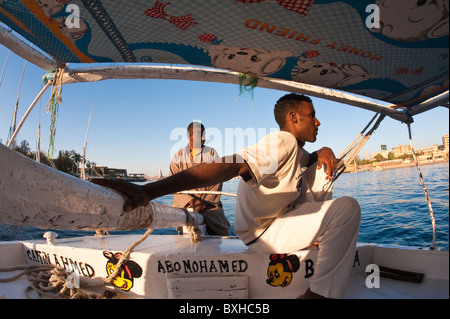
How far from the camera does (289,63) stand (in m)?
2.27

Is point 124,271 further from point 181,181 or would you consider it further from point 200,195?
point 200,195

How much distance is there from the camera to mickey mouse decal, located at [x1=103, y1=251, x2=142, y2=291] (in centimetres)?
166

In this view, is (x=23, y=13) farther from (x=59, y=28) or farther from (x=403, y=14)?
(x=403, y=14)

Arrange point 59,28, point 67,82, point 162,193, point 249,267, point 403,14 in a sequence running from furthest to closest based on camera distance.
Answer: point 67,82 → point 59,28 → point 249,267 → point 403,14 → point 162,193

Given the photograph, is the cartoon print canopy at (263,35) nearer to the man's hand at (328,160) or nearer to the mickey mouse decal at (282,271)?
the man's hand at (328,160)

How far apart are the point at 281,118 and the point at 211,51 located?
3.13ft

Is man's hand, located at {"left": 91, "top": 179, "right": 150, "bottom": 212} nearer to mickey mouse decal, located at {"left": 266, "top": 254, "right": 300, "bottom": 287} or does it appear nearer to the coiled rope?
the coiled rope

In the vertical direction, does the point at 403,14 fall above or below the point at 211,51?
below

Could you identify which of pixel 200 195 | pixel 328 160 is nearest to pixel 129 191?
pixel 328 160

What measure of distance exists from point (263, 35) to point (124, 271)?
196 cm

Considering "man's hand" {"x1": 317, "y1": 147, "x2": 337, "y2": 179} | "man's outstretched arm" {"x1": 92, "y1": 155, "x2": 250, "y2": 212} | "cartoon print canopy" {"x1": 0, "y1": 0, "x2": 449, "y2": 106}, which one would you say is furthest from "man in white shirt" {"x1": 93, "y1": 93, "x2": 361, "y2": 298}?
"cartoon print canopy" {"x1": 0, "y1": 0, "x2": 449, "y2": 106}

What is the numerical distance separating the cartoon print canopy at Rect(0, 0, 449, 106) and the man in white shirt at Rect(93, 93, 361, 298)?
1.89ft

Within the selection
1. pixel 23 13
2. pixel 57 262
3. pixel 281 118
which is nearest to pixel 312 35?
pixel 281 118

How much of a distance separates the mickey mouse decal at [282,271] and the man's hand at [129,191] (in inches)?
40.1
